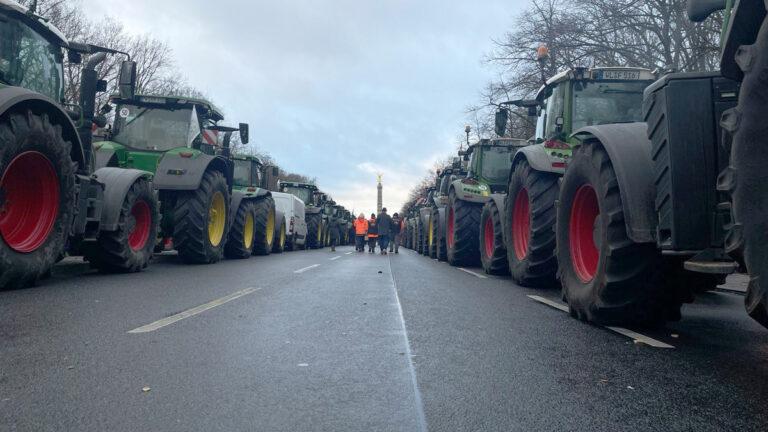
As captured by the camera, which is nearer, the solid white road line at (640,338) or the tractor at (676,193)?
the tractor at (676,193)

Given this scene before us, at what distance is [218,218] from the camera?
39.3ft

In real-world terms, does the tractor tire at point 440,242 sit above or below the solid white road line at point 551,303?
above

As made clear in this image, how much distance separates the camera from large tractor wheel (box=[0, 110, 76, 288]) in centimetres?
574

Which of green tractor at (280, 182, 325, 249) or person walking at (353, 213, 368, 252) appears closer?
person walking at (353, 213, 368, 252)

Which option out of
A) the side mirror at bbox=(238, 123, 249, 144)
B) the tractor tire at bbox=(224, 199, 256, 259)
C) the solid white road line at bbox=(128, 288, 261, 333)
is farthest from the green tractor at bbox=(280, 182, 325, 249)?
the solid white road line at bbox=(128, 288, 261, 333)

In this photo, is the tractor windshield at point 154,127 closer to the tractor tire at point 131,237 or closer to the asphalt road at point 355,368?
the tractor tire at point 131,237

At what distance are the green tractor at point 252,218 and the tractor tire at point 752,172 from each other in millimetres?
11524

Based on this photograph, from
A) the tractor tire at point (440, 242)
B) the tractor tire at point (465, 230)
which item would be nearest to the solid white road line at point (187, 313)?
the tractor tire at point (465, 230)

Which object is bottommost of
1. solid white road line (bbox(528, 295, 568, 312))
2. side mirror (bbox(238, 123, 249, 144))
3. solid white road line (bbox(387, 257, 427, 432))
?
solid white road line (bbox(387, 257, 427, 432))

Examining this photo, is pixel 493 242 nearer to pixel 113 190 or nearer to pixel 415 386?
pixel 113 190

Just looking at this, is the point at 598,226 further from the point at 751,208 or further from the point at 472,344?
the point at 751,208

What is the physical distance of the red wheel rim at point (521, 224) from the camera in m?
8.63

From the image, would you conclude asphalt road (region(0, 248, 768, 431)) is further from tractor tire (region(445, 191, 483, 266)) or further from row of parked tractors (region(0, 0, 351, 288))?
tractor tire (region(445, 191, 483, 266))

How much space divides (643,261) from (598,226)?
789mm
